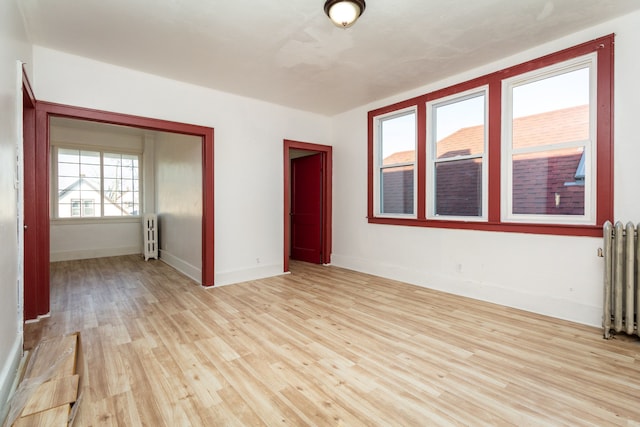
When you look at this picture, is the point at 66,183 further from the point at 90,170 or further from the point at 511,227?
the point at 511,227

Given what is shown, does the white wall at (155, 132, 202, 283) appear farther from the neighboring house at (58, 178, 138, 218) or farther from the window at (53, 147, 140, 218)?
the neighboring house at (58, 178, 138, 218)

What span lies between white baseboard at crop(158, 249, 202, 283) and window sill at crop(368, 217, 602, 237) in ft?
10.5

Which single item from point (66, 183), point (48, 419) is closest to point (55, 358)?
point (48, 419)

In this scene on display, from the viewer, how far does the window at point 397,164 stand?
15.5 ft

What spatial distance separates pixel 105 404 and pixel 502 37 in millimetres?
4556

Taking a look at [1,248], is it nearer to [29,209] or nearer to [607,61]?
[29,209]

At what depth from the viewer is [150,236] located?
6.68 metres

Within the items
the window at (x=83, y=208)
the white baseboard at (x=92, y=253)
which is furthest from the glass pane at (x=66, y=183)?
the white baseboard at (x=92, y=253)

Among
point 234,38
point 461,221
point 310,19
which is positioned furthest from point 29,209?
point 461,221

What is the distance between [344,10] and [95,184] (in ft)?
23.8

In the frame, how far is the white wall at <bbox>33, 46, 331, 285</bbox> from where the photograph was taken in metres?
3.48

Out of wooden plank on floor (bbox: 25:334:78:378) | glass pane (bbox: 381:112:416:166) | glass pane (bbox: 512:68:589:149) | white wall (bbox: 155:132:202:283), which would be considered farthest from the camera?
white wall (bbox: 155:132:202:283)

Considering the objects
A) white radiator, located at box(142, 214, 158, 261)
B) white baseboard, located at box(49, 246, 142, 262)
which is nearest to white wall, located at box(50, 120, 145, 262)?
white baseboard, located at box(49, 246, 142, 262)

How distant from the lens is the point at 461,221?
13.3 ft
